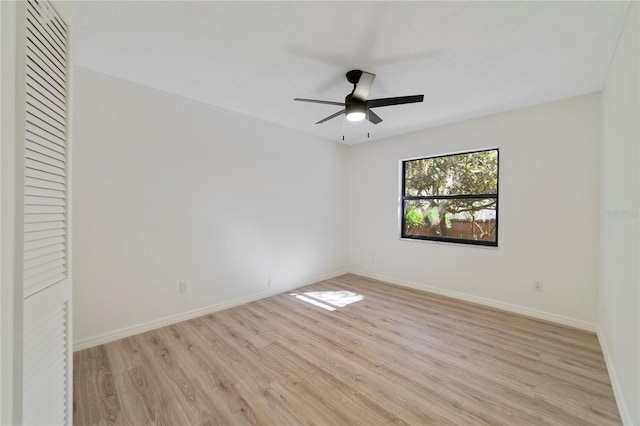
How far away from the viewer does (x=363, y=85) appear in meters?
2.17

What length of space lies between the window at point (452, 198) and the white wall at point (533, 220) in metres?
0.17

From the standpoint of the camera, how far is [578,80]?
8.00 ft

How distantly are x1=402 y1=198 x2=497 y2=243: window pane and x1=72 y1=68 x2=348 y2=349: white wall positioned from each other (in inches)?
71.2

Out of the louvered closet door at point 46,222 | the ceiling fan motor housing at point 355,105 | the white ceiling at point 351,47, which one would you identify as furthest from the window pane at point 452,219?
the louvered closet door at point 46,222

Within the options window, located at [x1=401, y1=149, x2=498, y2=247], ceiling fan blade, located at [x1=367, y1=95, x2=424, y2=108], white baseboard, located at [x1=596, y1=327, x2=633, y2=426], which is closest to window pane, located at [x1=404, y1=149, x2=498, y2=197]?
window, located at [x1=401, y1=149, x2=498, y2=247]

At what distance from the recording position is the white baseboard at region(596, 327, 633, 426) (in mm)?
1513

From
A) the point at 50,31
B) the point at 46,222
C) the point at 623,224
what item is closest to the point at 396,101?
the point at 623,224

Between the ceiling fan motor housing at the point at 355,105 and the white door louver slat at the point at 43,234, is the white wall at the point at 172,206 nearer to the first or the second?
the white door louver slat at the point at 43,234

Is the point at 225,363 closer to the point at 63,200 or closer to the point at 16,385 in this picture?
the point at 16,385

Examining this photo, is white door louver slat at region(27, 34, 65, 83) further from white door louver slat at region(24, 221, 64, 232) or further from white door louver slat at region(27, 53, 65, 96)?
Result: white door louver slat at region(24, 221, 64, 232)

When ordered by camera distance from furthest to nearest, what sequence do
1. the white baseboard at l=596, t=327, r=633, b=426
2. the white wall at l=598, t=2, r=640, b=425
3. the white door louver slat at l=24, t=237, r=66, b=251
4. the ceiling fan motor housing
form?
the ceiling fan motor housing < the white baseboard at l=596, t=327, r=633, b=426 < the white wall at l=598, t=2, r=640, b=425 < the white door louver slat at l=24, t=237, r=66, b=251

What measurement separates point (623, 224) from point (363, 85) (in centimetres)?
203

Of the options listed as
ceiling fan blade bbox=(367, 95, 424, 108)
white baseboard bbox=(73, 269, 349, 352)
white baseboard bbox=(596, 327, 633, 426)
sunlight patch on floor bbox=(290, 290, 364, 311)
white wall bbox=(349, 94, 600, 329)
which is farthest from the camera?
sunlight patch on floor bbox=(290, 290, 364, 311)

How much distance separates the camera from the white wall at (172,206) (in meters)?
2.34
